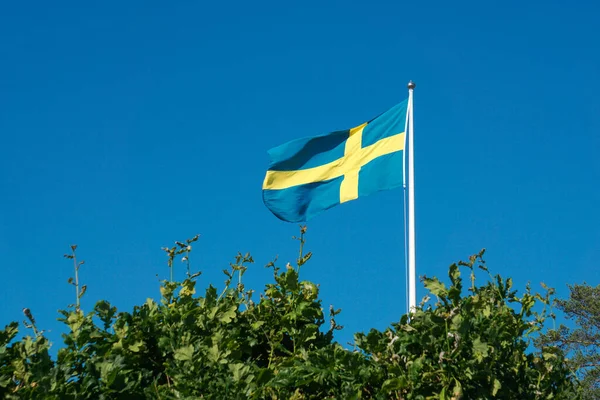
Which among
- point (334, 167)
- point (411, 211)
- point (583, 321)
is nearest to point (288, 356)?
point (411, 211)

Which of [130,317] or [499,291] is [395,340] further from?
[130,317]

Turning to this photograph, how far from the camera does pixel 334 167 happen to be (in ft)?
34.5

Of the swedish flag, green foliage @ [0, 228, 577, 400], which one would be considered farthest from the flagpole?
green foliage @ [0, 228, 577, 400]

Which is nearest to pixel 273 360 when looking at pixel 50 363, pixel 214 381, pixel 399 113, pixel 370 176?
pixel 214 381

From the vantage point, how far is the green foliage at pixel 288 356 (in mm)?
3699

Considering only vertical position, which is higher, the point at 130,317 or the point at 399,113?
the point at 399,113

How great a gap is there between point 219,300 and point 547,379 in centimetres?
181

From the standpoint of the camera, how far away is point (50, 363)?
12.9ft

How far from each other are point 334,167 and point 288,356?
6.22 meters

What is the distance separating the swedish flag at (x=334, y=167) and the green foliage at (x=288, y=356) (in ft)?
18.1

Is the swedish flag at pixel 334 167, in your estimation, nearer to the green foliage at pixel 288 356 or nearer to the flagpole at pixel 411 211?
the flagpole at pixel 411 211

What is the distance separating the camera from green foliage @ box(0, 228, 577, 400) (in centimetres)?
370

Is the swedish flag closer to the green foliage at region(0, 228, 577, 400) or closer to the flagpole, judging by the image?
the flagpole

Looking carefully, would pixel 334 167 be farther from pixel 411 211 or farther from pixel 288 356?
pixel 288 356
